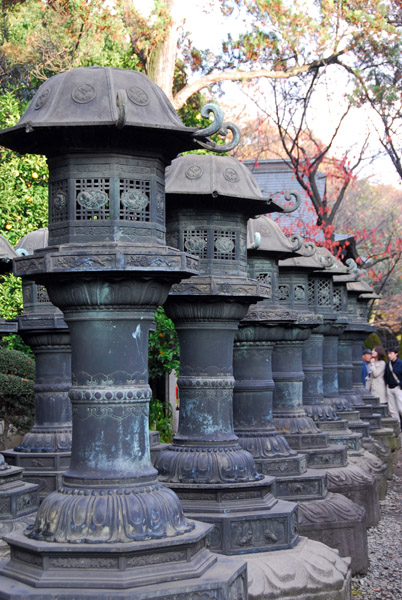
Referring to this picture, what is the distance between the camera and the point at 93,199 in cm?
573

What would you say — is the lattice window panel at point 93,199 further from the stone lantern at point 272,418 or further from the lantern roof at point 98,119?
the stone lantern at point 272,418

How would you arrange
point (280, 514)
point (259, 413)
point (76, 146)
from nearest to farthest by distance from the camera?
point (76, 146) → point (280, 514) → point (259, 413)

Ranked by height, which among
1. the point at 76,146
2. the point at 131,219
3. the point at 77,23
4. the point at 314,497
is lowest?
the point at 314,497

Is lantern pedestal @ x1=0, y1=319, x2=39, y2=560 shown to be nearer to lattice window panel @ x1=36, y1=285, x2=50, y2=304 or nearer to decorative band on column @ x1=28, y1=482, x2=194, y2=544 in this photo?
lattice window panel @ x1=36, y1=285, x2=50, y2=304

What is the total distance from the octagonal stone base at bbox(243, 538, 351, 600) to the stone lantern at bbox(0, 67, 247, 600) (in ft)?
4.18

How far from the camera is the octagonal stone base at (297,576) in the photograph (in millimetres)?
7020

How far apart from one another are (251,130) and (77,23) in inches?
358

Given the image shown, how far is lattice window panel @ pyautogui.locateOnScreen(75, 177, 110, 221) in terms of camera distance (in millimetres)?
5723

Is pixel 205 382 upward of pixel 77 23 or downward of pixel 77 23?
downward

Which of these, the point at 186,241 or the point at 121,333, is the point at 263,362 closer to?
the point at 186,241

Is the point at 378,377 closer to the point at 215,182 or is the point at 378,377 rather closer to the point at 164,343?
the point at 164,343

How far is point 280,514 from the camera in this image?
7641 millimetres

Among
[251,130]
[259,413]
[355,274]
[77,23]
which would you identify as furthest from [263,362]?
[251,130]

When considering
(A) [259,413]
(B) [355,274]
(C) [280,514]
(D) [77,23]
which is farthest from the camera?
(D) [77,23]
